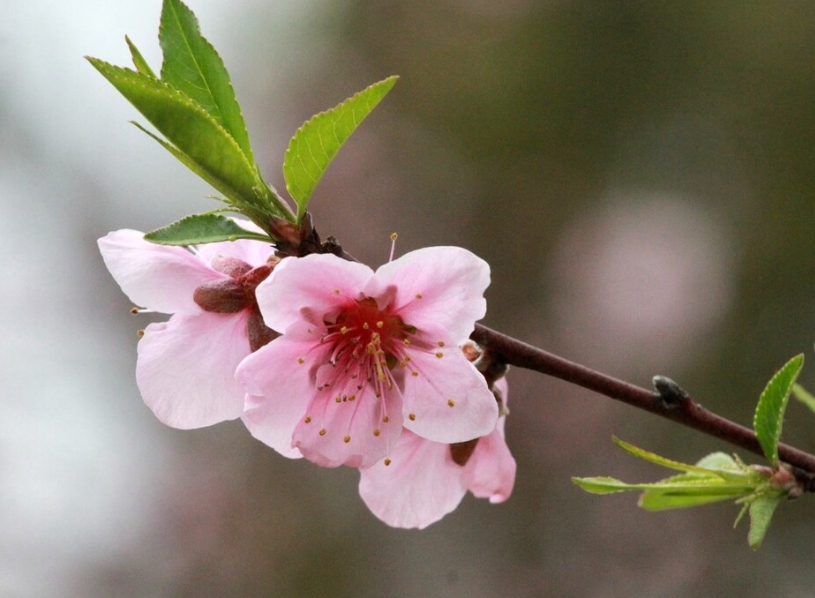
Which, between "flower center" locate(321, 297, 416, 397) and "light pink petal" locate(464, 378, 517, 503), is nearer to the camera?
"flower center" locate(321, 297, 416, 397)

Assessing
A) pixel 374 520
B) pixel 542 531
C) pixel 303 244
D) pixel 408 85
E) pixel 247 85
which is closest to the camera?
pixel 303 244

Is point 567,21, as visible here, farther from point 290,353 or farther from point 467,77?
point 290,353

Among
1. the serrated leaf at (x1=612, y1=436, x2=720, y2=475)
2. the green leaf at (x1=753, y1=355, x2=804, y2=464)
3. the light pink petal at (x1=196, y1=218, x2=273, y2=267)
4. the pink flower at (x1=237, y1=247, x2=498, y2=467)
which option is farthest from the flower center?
the green leaf at (x1=753, y1=355, x2=804, y2=464)

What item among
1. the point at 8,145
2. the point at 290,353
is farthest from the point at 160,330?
the point at 8,145

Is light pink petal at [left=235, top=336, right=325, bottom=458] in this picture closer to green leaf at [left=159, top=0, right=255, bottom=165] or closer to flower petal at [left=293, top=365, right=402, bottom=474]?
flower petal at [left=293, top=365, right=402, bottom=474]

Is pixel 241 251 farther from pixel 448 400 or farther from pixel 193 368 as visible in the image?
pixel 448 400

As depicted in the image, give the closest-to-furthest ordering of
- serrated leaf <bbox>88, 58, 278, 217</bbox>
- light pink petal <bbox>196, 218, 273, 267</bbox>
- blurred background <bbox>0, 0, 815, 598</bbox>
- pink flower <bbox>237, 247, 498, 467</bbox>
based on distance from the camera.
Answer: serrated leaf <bbox>88, 58, 278, 217</bbox> → pink flower <bbox>237, 247, 498, 467</bbox> → light pink petal <bbox>196, 218, 273, 267</bbox> → blurred background <bbox>0, 0, 815, 598</bbox>
